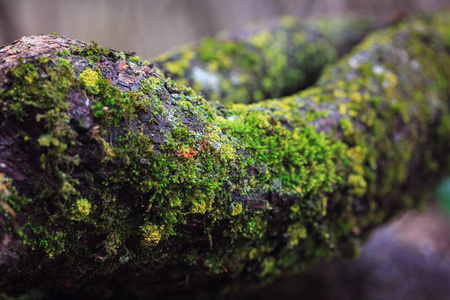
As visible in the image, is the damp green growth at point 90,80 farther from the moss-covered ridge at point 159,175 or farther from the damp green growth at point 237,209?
the damp green growth at point 237,209

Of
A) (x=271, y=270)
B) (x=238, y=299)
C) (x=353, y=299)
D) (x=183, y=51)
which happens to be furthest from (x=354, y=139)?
(x=353, y=299)

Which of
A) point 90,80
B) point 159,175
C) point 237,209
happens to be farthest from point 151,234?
point 90,80

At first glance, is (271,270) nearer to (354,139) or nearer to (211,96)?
(354,139)

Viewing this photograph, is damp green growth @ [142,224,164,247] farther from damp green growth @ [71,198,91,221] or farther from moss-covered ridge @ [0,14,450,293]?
damp green growth @ [71,198,91,221]

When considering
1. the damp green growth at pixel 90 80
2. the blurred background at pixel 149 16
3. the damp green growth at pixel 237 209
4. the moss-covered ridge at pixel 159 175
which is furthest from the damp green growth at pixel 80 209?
the blurred background at pixel 149 16

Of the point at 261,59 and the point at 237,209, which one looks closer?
the point at 237,209

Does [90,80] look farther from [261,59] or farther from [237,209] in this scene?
[261,59]
